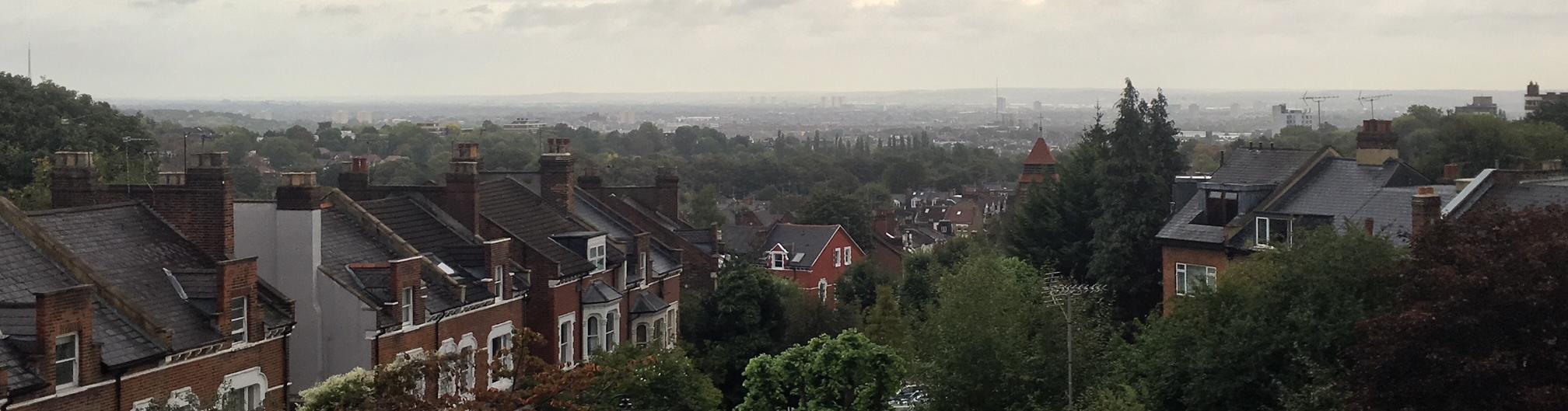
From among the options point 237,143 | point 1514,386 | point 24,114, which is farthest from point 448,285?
point 237,143

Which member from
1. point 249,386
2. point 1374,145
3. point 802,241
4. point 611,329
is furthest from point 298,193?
point 802,241

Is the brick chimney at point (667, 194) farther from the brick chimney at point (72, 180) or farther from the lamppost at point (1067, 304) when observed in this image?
the brick chimney at point (72, 180)

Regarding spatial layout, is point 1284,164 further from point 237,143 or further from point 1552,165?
point 237,143

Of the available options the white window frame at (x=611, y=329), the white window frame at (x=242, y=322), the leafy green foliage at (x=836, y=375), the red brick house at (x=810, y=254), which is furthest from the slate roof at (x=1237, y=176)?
the red brick house at (x=810, y=254)

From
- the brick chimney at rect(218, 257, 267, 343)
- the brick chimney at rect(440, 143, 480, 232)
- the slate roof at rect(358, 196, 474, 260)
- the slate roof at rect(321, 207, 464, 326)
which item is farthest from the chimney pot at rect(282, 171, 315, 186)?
the brick chimney at rect(440, 143, 480, 232)

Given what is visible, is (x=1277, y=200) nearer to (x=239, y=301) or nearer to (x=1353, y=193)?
(x=1353, y=193)

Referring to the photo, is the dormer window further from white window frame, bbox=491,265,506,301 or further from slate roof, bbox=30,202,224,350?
slate roof, bbox=30,202,224,350

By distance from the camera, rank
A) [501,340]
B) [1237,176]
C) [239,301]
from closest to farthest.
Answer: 1. [239,301]
2. [501,340]
3. [1237,176]
